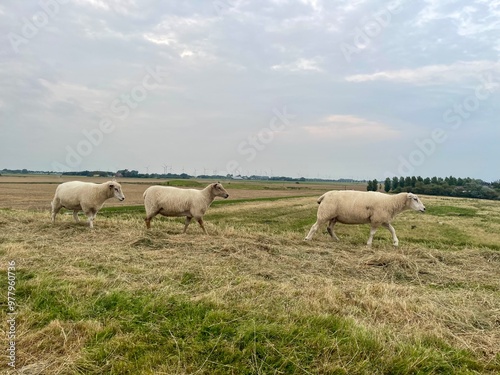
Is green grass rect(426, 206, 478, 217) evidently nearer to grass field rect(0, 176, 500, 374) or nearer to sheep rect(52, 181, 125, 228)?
grass field rect(0, 176, 500, 374)

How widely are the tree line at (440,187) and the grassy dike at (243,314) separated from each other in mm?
77928

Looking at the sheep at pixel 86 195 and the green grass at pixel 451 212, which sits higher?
Answer: the sheep at pixel 86 195

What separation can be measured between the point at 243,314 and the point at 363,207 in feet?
27.8

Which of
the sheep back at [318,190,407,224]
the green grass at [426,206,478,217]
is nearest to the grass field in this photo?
the sheep back at [318,190,407,224]

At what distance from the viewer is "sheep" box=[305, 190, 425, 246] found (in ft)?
37.9

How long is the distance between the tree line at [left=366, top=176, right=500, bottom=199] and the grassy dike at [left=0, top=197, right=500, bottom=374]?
256 feet

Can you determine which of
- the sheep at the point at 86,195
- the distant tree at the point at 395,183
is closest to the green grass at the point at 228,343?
the sheep at the point at 86,195

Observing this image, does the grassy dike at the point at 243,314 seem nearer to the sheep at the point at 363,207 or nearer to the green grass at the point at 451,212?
the sheep at the point at 363,207

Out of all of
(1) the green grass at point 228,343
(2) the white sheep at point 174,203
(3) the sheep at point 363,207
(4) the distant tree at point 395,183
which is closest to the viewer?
(1) the green grass at point 228,343

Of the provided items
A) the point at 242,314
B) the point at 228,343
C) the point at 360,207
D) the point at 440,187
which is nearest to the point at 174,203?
the point at 360,207

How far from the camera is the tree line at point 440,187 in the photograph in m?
75.8

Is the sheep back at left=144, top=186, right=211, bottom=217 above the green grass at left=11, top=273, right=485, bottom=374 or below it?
above

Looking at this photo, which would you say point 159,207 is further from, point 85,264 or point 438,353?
point 438,353

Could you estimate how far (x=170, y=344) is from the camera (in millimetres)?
3572
